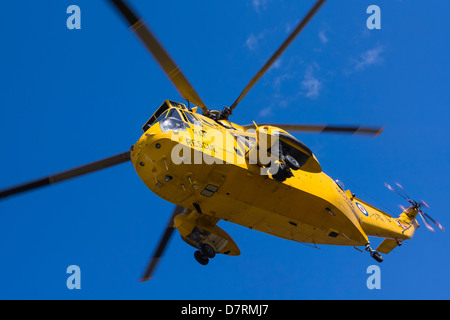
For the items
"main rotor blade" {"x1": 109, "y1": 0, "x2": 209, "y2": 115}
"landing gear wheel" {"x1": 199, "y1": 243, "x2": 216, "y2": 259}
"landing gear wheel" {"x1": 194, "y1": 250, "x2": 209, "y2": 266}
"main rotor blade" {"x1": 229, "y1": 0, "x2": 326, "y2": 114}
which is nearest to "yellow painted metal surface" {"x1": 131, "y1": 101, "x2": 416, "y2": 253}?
"landing gear wheel" {"x1": 199, "y1": 243, "x2": 216, "y2": 259}

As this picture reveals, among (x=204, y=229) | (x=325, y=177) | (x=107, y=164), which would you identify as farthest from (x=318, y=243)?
(x=107, y=164)

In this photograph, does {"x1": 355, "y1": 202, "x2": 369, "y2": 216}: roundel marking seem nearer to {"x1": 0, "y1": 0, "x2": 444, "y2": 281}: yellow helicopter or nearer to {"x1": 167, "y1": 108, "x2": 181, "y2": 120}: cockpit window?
{"x1": 0, "y1": 0, "x2": 444, "y2": 281}: yellow helicopter

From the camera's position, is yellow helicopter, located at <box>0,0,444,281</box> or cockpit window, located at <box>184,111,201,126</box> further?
cockpit window, located at <box>184,111,201,126</box>

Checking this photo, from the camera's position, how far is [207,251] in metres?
19.1

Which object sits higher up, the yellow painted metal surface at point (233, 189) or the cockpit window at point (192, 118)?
the cockpit window at point (192, 118)

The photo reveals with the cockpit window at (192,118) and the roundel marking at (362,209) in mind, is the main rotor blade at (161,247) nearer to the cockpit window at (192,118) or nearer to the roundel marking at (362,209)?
the cockpit window at (192,118)

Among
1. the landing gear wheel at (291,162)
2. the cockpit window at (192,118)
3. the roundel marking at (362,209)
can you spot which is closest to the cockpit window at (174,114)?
the cockpit window at (192,118)

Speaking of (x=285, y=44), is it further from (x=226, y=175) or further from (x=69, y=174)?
(x=69, y=174)

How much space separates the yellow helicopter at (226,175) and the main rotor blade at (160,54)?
0.10 feet

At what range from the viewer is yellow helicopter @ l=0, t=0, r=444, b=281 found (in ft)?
53.5

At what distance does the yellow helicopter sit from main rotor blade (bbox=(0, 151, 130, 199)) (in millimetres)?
32

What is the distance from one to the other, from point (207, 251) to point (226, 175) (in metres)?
3.88

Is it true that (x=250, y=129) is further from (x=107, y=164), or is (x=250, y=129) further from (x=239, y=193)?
(x=107, y=164)

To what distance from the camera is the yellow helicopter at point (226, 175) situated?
1631 cm
